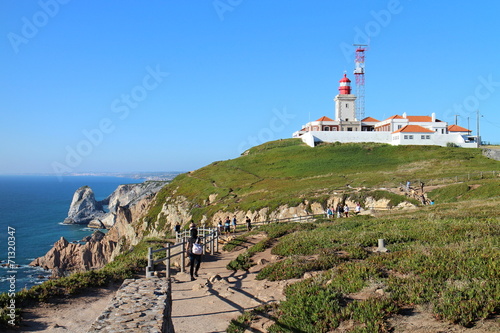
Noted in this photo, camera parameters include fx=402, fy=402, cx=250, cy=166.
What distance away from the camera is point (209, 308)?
1265 centimetres

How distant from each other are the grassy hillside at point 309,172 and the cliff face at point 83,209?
44536 mm

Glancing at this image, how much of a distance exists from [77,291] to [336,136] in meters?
92.7

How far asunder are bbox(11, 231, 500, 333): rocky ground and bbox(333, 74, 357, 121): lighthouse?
95.9 m

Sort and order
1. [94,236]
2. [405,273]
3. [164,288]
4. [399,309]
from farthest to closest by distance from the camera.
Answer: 1. [94,236]
2. [405,273]
3. [399,309]
4. [164,288]

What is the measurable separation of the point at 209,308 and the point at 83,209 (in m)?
128

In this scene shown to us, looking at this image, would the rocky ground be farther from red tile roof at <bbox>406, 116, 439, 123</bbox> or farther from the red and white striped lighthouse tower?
the red and white striped lighthouse tower

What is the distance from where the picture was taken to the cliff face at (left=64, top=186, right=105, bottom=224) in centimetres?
12172

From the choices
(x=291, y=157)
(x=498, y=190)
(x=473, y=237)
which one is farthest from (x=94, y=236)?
(x=473, y=237)

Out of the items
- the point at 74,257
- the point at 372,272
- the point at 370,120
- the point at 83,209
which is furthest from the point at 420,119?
the point at 83,209

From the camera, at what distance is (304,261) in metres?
16.1

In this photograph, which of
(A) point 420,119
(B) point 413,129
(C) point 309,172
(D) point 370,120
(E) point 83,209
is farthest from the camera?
(E) point 83,209

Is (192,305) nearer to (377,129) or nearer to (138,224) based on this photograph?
(138,224)

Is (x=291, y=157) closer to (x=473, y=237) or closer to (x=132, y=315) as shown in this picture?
(x=473, y=237)

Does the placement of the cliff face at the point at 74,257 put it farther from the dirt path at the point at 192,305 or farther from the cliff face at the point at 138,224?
the dirt path at the point at 192,305
